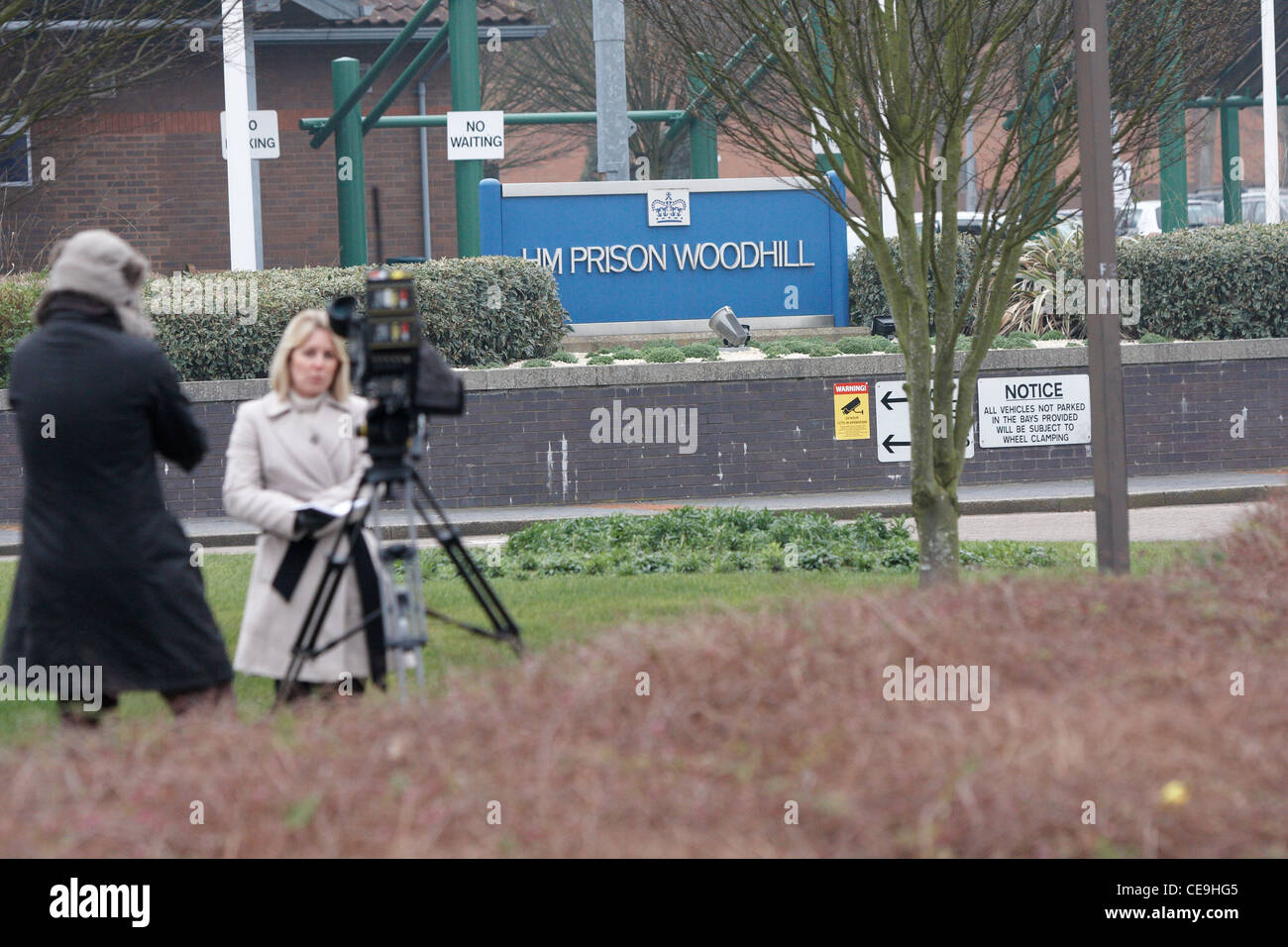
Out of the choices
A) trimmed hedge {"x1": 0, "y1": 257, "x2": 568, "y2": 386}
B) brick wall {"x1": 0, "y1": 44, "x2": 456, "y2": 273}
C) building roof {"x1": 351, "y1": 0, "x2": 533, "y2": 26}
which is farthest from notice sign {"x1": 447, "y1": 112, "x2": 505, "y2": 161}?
building roof {"x1": 351, "y1": 0, "x2": 533, "y2": 26}

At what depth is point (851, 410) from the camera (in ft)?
54.0

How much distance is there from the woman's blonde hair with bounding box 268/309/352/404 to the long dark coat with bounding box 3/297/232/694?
771 mm

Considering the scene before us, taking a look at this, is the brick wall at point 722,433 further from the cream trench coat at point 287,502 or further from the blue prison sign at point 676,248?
the cream trench coat at point 287,502

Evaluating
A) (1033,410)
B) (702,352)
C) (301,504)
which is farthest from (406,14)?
(301,504)

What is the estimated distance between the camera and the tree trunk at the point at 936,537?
846 cm

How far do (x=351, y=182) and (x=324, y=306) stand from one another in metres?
8.40

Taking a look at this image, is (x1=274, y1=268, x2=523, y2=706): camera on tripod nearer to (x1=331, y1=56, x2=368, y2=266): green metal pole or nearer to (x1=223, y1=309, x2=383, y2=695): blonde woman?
(x1=223, y1=309, x2=383, y2=695): blonde woman

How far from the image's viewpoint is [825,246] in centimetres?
1942

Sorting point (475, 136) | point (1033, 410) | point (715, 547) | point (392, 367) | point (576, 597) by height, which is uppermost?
point (475, 136)

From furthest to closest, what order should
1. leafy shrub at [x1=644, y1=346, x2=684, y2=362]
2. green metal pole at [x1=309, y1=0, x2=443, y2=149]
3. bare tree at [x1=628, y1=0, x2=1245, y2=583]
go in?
green metal pole at [x1=309, y1=0, x2=443, y2=149], leafy shrub at [x1=644, y1=346, x2=684, y2=362], bare tree at [x1=628, y1=0, x2=1245, y2=583]

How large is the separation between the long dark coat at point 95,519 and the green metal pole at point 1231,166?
19731mm

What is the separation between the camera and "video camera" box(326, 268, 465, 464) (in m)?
5.55

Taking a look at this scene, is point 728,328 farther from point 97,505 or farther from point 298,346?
point 97,505

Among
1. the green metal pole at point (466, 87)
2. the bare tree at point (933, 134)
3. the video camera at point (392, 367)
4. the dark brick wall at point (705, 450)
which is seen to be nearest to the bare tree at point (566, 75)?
the green metal pole at point (466, 87)
